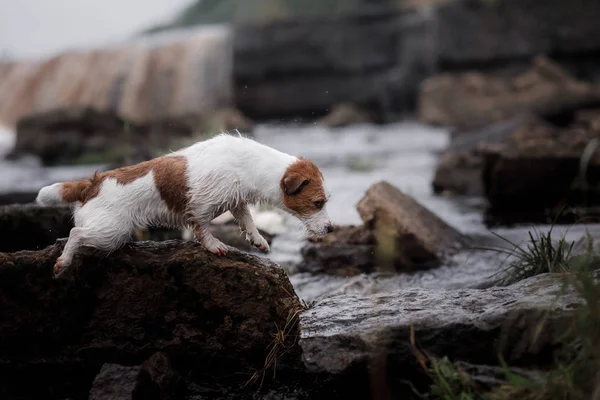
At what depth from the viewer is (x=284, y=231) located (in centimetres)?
754

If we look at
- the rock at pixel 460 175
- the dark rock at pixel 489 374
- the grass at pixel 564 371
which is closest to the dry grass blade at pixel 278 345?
the grass at pixel 564 371

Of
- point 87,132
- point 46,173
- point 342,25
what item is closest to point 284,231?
point 46,173

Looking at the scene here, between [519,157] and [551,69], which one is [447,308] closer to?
[519,157]

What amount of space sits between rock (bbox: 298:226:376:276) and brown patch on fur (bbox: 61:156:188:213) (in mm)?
2563

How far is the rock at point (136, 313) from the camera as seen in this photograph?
13.2 ft

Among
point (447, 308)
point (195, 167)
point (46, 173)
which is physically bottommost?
point (46, 173)

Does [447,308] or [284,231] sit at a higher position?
[447,308]

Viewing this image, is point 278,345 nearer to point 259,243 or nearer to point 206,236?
point 259,243

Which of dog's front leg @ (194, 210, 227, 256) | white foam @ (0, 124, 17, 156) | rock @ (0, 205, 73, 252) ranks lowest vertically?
white foam @ (0, 124, 17, 156)

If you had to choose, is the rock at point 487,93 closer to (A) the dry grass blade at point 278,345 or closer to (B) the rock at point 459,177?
(B) the rock at point 459,177

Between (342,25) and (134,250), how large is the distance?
1619cm

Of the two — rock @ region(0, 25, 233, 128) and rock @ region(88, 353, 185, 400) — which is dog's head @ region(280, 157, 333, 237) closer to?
rock @ region(88, 353, 185, 400)

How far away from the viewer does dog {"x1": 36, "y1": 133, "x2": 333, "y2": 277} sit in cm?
392

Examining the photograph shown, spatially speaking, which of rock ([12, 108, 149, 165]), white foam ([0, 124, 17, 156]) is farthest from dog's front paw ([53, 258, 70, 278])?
white foam ([0, 124, 17, 156])
